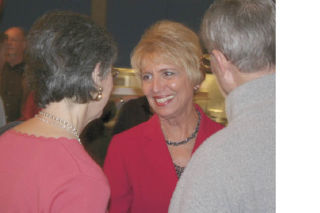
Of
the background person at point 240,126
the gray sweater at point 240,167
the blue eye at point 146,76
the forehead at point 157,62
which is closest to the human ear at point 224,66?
the background person at point 240,126

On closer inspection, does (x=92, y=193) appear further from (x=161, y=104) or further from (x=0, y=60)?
(x=0, y=60)

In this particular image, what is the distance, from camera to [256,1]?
1.14 metres

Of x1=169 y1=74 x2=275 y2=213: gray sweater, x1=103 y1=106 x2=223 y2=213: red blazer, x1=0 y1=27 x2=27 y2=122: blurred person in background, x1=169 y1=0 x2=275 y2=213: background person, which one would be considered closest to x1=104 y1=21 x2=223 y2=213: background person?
x1=103 y1=106 x2=223 y2=213: red blazer

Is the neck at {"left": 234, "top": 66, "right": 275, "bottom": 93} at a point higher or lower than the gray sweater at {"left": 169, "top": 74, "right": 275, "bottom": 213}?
higher

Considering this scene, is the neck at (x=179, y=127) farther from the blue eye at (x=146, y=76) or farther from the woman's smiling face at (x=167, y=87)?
the blue eye at (x=146, y=76)

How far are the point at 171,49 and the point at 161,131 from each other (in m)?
0.53

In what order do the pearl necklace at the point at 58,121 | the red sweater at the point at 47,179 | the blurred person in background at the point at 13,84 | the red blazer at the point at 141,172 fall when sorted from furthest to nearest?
the blurred person in background at the point at 13,84, the red blazer at the point at 141,172, the pearl necklace at the point at 58,121, the red sweater at the point at 47,179

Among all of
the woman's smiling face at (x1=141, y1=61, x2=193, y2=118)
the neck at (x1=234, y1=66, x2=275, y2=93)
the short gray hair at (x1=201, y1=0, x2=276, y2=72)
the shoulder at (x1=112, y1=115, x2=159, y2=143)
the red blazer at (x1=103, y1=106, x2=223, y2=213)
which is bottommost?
the red blazer at (x1=103, y1=106, x2=223, y2=213)

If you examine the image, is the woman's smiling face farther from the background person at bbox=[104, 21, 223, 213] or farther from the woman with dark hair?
the woman with dark hair

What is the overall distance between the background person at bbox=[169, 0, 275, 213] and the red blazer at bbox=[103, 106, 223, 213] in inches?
39.5

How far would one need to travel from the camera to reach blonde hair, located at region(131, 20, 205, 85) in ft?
7.11

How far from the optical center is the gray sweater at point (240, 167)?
0.87 metres
